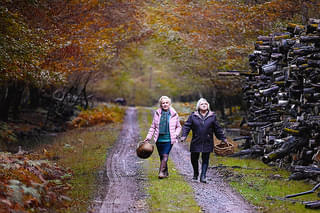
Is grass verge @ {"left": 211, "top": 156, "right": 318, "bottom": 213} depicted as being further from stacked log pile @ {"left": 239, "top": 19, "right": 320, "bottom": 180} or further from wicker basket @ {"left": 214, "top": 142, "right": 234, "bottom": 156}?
wicker basket @ {"left": 214, "top": 142, "right": 234, "bottom": 156}

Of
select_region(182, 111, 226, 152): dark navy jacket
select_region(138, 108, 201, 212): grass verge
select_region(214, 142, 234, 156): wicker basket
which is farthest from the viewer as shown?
select_region(214, 142, 234, 156): wicker basket

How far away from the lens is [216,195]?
28.7 feet

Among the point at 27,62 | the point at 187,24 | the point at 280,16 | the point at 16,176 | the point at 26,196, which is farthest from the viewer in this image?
the point at 187,24

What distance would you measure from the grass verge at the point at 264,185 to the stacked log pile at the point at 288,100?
1.41 feet

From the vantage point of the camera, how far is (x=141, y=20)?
2344cm

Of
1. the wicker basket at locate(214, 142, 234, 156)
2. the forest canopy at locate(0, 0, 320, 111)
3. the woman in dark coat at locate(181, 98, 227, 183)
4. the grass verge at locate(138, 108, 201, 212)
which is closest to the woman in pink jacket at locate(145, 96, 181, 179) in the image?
the woman in dark coat at locate(181, 98, 227, 183)

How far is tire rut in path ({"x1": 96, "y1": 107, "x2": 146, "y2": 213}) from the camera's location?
762 centimetres

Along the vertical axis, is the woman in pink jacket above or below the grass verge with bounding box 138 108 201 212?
above

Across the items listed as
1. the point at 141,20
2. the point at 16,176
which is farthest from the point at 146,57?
the point at 16,176

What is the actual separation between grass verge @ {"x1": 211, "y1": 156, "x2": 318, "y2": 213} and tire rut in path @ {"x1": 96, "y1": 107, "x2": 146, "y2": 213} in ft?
8.26

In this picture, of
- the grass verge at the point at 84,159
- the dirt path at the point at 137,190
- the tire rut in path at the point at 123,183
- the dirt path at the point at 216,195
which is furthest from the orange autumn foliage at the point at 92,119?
the dirt path at the point at 216,195

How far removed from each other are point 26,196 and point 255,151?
9.77m

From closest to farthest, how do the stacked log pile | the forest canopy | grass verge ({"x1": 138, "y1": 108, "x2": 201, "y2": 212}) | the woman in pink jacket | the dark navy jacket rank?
grass verge ({"x1": 138, "y1": 108, "x2": 201, "y2": 212}) < the dark navy jacket < the woman in pink jacket < the stacked log pile < the forest canopy

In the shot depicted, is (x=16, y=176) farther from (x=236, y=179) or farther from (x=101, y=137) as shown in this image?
(x=101, y=137)
